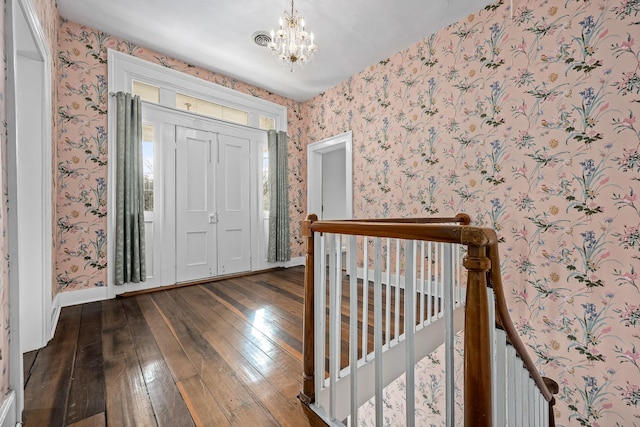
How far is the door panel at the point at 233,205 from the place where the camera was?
3.81 m

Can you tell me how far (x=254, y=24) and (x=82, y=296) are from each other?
3.28 meters

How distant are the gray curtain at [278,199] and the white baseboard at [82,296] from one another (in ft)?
6.72

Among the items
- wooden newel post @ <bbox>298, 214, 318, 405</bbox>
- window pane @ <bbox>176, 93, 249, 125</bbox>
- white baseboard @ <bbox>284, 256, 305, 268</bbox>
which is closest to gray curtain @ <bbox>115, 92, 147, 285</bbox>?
window pane @ <bbox>176, 93, 249, 125</bbox>

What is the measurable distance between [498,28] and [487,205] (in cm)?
159

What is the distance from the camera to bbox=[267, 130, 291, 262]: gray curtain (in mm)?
4238

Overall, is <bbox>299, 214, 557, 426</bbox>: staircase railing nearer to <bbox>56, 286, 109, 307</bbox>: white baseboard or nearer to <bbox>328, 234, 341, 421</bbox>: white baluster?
<bbox>328, 234, 341, 421</bbox>: white baluster

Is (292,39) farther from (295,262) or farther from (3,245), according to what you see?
(295,262)

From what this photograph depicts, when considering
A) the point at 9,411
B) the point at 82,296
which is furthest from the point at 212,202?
the point at 9,411

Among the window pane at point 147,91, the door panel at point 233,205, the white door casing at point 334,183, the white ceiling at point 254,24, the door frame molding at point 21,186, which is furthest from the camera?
the white door casing at point 334,183

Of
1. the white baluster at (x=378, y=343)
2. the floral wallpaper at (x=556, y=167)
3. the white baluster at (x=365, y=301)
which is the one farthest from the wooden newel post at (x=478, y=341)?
the floral wallpaper at (x=556, y=167)

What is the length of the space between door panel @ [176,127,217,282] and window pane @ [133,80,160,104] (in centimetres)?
43

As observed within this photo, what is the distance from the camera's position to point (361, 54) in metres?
3.28

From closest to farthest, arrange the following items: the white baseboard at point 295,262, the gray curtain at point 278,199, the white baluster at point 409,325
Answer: the white baluster at point 409,325 → the gray curtain at point 278,199 → the white baseboard at point 295,262

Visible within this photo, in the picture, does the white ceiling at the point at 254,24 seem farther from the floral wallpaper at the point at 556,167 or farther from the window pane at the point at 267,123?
the window pane at the point at 267,123
